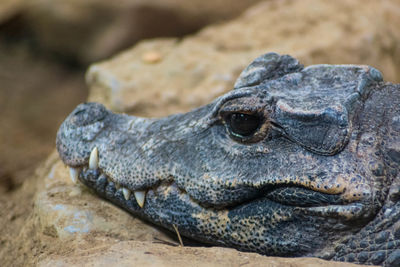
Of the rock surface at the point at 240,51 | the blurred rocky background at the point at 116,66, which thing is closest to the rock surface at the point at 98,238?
the blurred rocky background at the point at 116,66

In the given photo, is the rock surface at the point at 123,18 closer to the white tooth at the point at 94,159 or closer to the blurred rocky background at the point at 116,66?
the blurred rocky background at the point at 116,66

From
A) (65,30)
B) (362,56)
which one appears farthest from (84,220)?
(65,30)

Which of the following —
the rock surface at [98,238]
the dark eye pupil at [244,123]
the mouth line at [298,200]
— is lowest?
the rock surface at [98,238]

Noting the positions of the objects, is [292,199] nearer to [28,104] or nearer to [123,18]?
[123,18]

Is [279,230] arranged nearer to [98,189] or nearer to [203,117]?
[203,117]

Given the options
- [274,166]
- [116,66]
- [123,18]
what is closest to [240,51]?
[116,66]

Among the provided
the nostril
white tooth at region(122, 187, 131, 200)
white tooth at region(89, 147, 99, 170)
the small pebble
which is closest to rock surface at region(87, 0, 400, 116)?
the small pebble

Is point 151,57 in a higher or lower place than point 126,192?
higher
